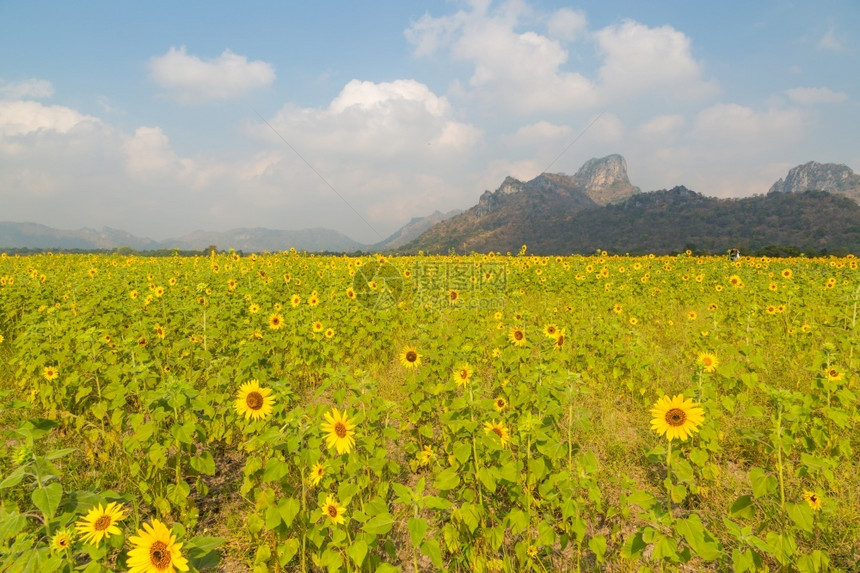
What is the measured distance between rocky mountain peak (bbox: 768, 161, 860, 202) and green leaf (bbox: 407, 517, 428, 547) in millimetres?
209006

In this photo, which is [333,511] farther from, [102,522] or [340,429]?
[102,522]

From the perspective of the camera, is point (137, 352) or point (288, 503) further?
point (137, 352)

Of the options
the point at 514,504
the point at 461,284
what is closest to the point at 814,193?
the point at 461,284

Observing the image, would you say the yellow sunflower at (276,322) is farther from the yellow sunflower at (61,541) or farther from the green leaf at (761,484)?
the green leaf at (761,484)

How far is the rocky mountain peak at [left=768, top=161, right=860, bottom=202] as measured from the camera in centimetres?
15689

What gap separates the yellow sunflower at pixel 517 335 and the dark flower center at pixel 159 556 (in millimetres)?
3944

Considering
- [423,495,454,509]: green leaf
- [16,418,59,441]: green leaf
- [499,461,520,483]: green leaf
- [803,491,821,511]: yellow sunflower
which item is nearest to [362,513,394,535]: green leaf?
[423,495,454,509]: green leaf

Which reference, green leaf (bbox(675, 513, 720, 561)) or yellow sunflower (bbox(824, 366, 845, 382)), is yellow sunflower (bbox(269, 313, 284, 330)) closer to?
green leaf (bbox(675, 513, 720, 561))

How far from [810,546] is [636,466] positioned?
1.35 m

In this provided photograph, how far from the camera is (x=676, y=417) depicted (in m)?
2.78

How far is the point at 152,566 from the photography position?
5.74 feet

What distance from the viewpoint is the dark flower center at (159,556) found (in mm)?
1731

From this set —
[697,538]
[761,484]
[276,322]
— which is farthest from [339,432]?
[276,322]

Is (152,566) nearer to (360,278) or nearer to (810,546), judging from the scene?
(810,546)
